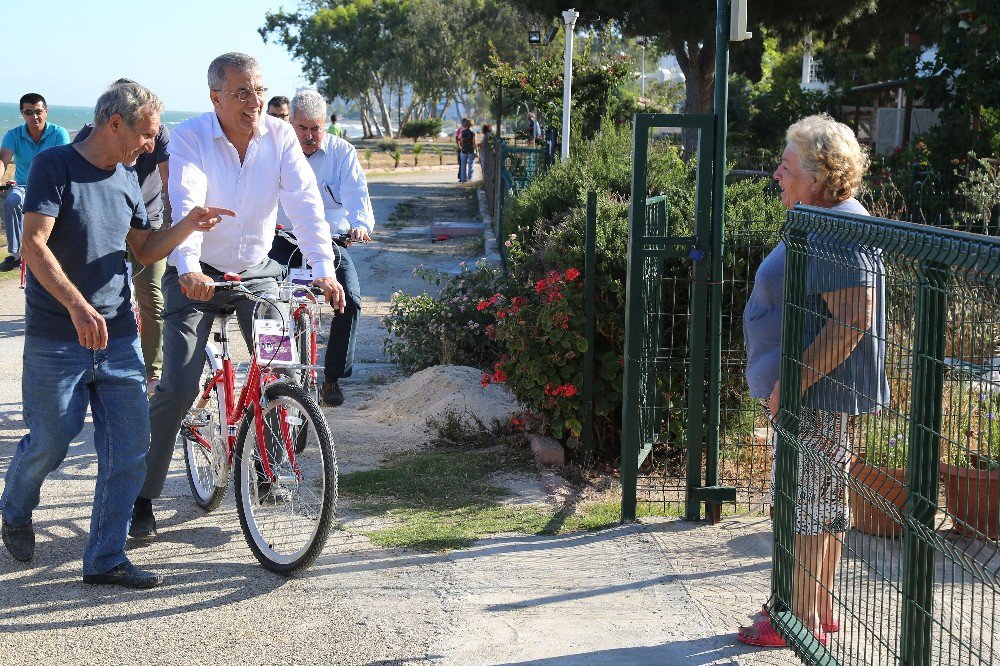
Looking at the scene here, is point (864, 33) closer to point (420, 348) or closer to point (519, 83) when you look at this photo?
point (519, 83)

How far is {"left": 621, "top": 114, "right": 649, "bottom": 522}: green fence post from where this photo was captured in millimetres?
5023

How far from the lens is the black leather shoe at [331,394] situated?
7539 millimetres

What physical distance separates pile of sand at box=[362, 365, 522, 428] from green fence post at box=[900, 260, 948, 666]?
4082 mm

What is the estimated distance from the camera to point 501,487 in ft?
19.0

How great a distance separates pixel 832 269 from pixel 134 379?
105 inches

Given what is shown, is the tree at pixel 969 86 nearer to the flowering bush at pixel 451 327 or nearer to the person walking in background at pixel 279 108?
the flowering bush at pixel 451 327

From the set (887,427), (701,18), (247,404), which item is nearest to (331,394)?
(247,404)

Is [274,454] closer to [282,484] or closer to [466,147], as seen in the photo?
[282,484]

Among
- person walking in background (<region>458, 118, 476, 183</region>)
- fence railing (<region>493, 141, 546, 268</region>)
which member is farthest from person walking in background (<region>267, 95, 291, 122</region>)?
person walking in background (<region>458, 118, 476, 183</region>)

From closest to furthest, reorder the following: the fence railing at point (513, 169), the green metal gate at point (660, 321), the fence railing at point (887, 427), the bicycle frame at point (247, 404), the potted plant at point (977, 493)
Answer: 1. the potted plant at point (977, 493)
2. the fence railing at point (887, 427)
3. the bicycle frame at point (247, 404)
4. the green metal gate at point (660, 321)
5. the fence railing at point (513, 169)

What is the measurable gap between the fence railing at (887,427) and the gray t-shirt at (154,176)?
4122 millimetres

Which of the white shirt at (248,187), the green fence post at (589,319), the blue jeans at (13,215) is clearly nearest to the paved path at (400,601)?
the green fence post at (589,319)

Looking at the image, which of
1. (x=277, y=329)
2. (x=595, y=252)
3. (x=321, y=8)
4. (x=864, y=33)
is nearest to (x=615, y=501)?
(x=595, y=252)

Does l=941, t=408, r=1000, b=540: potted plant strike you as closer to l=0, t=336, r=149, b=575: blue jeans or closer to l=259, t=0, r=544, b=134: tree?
l=0, t=336, r=149, b=575: blue jeans
